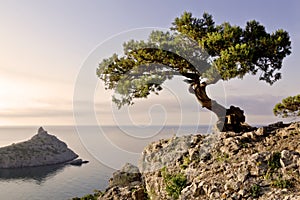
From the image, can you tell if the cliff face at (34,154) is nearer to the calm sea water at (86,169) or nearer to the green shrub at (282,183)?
the calm sea water at (86,169)

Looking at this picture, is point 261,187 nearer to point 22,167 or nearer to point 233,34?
point 233,34

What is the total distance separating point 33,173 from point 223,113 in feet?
488

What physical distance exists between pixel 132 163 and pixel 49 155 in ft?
548

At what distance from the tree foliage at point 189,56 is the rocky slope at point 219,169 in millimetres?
4559

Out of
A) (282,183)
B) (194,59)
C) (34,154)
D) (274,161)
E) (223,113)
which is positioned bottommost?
(34,154)

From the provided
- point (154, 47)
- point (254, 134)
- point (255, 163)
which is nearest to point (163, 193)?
point (255, 163)

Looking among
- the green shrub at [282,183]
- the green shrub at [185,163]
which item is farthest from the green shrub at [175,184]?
the green shrub at [282,183]

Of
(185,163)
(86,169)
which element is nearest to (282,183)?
(185,163)

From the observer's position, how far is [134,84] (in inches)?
891

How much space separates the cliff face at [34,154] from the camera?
547 ft

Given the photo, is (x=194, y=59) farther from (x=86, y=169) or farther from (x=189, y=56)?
(x=86, y=169)

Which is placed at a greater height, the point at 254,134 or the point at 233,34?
the point at 233,34

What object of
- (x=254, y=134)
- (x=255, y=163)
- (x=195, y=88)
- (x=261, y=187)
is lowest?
(x=261, y=187)

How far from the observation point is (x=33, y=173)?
14825cm
